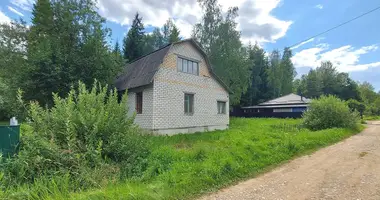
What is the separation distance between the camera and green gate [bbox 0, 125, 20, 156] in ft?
13.8

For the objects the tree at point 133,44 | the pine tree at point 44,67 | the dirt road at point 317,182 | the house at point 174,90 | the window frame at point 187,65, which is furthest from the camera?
the tree at point 133,44

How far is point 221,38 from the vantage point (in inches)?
893

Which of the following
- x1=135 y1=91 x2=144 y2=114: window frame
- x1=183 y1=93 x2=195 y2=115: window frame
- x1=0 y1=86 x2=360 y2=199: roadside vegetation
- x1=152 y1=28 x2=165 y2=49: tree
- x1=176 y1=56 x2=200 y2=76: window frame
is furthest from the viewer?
x1=152 y1=28 x2=165 y2=49: tree

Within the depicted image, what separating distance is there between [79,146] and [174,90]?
7754mm

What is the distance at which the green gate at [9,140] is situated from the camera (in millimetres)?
4203

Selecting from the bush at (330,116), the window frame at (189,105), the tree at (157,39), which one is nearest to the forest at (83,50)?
the tree at (157,39)

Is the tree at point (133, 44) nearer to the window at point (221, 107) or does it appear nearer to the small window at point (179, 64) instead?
the window at point (221, 107)

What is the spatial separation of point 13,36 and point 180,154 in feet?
76.1

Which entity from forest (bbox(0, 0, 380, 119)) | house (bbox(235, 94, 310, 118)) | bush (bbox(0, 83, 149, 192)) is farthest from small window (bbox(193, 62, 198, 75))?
house (bbox(235, 94, 310, 118))

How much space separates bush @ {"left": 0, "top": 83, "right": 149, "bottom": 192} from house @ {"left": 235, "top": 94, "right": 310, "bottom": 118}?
26051mm

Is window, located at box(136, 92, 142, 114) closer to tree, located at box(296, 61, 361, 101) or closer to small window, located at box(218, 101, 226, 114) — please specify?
small window, located at box(218, 101, 226, 114)

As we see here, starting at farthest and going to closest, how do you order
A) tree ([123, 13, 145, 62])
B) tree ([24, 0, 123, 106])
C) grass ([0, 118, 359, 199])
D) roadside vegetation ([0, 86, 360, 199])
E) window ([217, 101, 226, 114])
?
1. tree ([123, 13, 145, 62])
2. window ([217, 101, 226, 114])
3. tree ([24, 0, 123, 106])
4. roadside vegetation ([0, 86, 360, 199])
5. grass ([0, 118, 359, 199])

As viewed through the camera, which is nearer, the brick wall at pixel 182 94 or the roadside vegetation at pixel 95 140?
the roadside vegetation at pixel 95 140

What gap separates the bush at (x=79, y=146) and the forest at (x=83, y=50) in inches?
59.3
